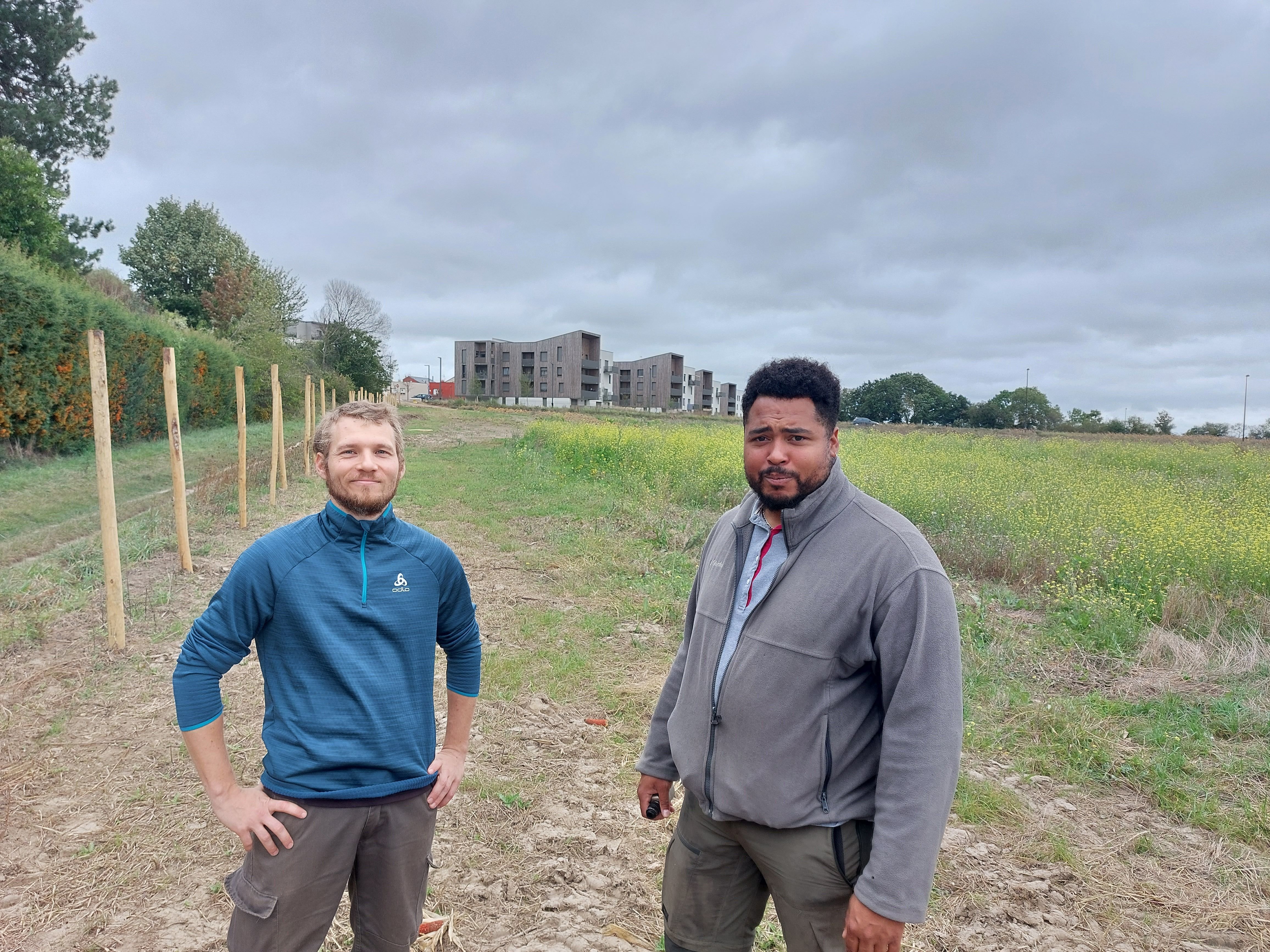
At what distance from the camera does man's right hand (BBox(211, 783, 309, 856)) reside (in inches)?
66.1

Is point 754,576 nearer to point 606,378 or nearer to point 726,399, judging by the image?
point 606,378

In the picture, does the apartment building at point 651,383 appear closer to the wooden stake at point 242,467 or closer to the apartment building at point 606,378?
the apartment building at point 606,378

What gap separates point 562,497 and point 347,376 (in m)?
36.1

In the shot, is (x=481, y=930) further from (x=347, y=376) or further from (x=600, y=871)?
(x=347, y=376)

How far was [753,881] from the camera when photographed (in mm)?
1950

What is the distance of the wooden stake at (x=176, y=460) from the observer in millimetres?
6684

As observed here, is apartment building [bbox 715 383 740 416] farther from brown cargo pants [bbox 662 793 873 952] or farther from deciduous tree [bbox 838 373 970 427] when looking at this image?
brown cargo pants [bbox 662 793 873 952]

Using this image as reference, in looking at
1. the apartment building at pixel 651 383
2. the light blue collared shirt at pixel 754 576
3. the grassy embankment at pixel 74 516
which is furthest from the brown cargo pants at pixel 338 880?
the apartment building at pixel 651 383

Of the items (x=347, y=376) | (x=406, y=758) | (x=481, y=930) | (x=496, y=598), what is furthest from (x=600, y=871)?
(x=347, y=376)

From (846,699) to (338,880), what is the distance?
1297 millimetres

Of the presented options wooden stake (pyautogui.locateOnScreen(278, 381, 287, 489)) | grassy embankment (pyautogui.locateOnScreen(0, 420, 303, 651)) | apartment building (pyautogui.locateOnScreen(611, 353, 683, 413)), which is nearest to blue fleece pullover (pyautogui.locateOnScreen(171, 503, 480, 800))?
grassy embankment (pyautogui.locateOnScreen(0, 420, 303, 651))

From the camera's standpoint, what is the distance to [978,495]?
10.4 metres

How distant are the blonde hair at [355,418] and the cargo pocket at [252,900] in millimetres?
1026

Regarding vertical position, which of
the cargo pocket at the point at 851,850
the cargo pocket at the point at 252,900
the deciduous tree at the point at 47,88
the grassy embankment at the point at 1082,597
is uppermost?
the deciduous tree at the point at 47,88
